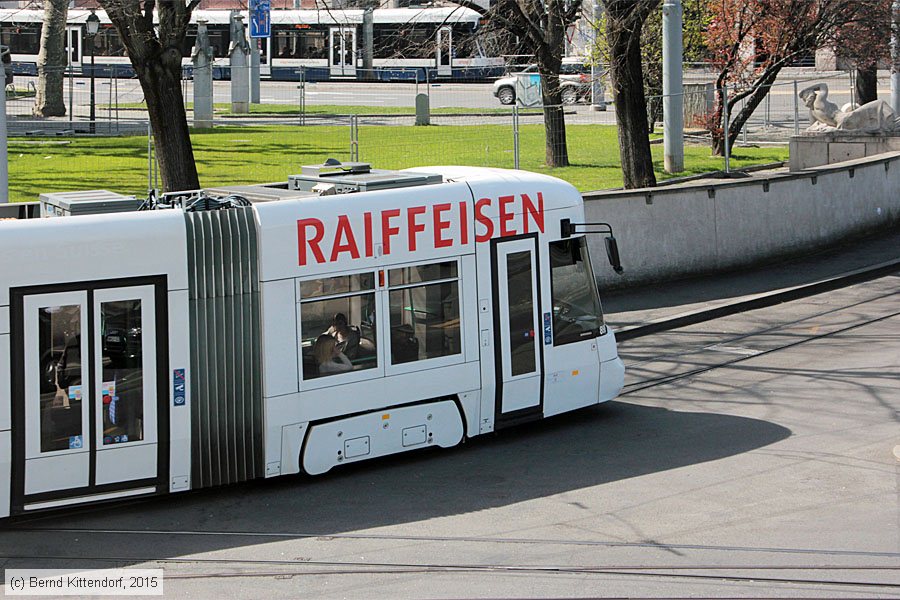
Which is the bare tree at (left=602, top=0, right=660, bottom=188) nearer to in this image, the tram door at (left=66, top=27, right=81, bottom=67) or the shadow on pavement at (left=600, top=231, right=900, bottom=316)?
the shadow on pavement at (left=600, top=231, right=900, bottom=316)

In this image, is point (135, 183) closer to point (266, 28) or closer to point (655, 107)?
point (655, 107)

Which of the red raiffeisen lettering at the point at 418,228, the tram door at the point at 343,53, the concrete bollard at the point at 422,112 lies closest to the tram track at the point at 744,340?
the red raiffeisen lettering at the point at 418,228

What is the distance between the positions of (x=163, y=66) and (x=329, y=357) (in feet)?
28.2

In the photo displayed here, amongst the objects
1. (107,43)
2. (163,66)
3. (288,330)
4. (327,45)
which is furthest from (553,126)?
(327,45)

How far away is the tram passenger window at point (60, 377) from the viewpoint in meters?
9.34

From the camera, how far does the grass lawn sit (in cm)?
2164

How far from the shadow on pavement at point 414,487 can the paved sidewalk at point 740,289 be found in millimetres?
4552

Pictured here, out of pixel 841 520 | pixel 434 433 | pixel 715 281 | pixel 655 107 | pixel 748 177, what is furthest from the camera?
pixel 655 107

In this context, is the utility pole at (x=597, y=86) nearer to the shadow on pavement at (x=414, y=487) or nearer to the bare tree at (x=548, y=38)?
the bare tree at (x=548, y=38)

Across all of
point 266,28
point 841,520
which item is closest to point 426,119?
point 841,520

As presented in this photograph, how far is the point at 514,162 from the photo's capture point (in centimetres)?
→ 2209

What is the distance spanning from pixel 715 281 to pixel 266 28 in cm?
3172

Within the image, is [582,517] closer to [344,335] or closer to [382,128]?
[344,335]

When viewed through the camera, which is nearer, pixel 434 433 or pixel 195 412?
pixel 195 412
